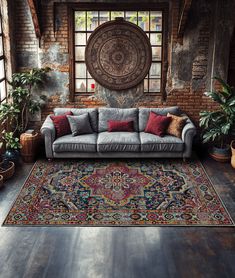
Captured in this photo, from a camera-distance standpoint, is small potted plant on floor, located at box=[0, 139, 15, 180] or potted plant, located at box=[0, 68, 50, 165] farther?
potted plant, located at box=[0, 68, 50, 165]

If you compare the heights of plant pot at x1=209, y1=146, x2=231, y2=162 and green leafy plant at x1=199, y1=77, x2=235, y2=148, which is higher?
green leafy plant at x1=199, y1=77, x2=235, y2=148

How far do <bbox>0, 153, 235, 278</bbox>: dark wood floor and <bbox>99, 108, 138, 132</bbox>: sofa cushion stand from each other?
3177mm

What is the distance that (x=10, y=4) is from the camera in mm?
7746

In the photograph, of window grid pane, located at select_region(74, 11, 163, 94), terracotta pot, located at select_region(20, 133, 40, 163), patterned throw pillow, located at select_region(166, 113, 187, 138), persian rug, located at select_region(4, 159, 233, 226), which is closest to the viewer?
persian rug, located at select_region(4, 159, 233, 226)

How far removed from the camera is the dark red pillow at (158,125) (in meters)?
7.75

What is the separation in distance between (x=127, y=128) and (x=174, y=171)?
140cm

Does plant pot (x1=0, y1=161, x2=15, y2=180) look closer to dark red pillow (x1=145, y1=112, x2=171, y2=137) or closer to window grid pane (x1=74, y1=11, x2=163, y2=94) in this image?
window grid pane (x1=74, y1=11, x2=163, y2=94)

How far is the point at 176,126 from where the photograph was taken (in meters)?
7.70

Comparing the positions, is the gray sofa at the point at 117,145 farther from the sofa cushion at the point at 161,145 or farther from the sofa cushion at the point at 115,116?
the sofa cushion at the point at 115,116

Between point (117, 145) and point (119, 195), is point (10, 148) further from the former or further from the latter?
point (119, 195)

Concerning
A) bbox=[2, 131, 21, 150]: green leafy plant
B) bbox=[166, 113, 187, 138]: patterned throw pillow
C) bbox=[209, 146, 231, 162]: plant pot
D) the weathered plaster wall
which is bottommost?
bbox=[209, 146, 231, 162]: plant pot

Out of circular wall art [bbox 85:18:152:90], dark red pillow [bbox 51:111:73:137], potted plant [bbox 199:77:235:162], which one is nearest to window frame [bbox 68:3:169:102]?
circular wall art [bbox 85:18:152:90]

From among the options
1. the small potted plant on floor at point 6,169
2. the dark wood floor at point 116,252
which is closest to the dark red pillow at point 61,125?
the small potted plant on floor at point 6,169

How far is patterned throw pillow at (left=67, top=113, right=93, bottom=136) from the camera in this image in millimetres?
7754
